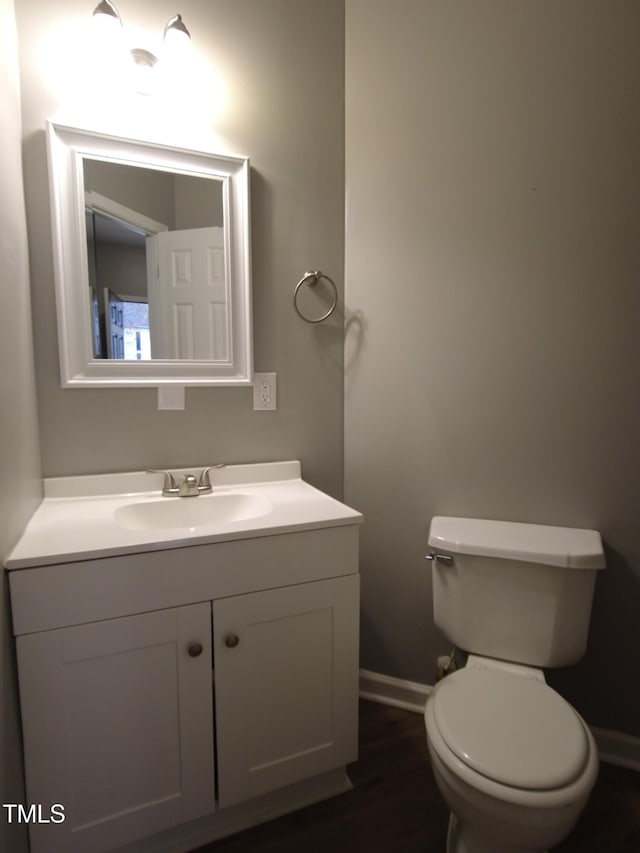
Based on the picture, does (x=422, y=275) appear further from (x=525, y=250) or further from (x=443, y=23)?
(x=443, y=23)

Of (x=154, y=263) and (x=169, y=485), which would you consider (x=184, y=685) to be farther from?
(x=154, y=263)

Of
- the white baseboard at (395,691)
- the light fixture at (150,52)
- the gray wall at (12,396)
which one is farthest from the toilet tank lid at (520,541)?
the light fixture at (150,52)

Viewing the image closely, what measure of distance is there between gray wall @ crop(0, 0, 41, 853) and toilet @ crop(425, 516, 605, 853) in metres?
0.89

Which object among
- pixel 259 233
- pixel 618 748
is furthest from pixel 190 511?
pixel 618 748

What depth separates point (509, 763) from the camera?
2.94 feet

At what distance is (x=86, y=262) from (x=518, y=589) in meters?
1.59

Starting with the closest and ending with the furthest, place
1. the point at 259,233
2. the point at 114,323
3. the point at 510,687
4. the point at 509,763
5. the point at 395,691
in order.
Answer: the point at 509,763 → the point at 510,687 → the point at 114,323 → the point at 259,233 → the point at 395,691

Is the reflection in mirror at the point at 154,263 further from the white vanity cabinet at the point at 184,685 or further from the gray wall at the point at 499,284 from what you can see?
the white vanity cabinet at the point at 184,685

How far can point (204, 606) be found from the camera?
1.06m

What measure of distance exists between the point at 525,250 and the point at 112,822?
1873 mm

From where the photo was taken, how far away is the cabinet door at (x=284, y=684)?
3.62 feet

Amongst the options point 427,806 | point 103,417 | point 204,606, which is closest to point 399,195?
point 103,417

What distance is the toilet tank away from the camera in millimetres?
1228

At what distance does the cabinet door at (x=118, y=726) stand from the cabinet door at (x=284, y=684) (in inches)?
2.0
